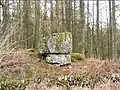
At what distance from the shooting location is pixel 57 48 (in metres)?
11.3

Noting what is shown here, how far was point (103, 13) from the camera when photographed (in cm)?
2769

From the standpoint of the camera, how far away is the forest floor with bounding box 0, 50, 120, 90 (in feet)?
24.3

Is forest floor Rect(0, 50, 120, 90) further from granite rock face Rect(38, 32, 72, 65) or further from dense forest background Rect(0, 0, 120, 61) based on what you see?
dense forest background Rect(0, 0, 120, 61)

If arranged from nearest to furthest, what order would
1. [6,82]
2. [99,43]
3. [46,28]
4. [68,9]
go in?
[6,82] < [46,28] < [68,9] < [99,43]

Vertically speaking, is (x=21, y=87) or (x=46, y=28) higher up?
(x=46, y=28)

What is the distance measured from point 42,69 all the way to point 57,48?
1506 mm

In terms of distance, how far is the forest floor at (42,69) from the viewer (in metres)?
7.41

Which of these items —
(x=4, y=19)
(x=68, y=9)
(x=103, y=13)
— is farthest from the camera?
(x=103, y=13)

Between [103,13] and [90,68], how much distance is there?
17552mm

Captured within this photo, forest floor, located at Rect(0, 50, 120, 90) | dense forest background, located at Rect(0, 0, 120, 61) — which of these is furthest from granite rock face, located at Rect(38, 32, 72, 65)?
dense forest background, located at Rect(0, 0, 120, 61)

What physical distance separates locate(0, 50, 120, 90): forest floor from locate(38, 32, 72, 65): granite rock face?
12.7 inches

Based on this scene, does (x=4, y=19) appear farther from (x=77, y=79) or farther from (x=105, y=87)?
(x=105, y=87)

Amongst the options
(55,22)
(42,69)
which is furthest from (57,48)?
(55,22)

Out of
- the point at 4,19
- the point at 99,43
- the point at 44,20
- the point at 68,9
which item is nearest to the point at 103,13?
the point at 99,43
